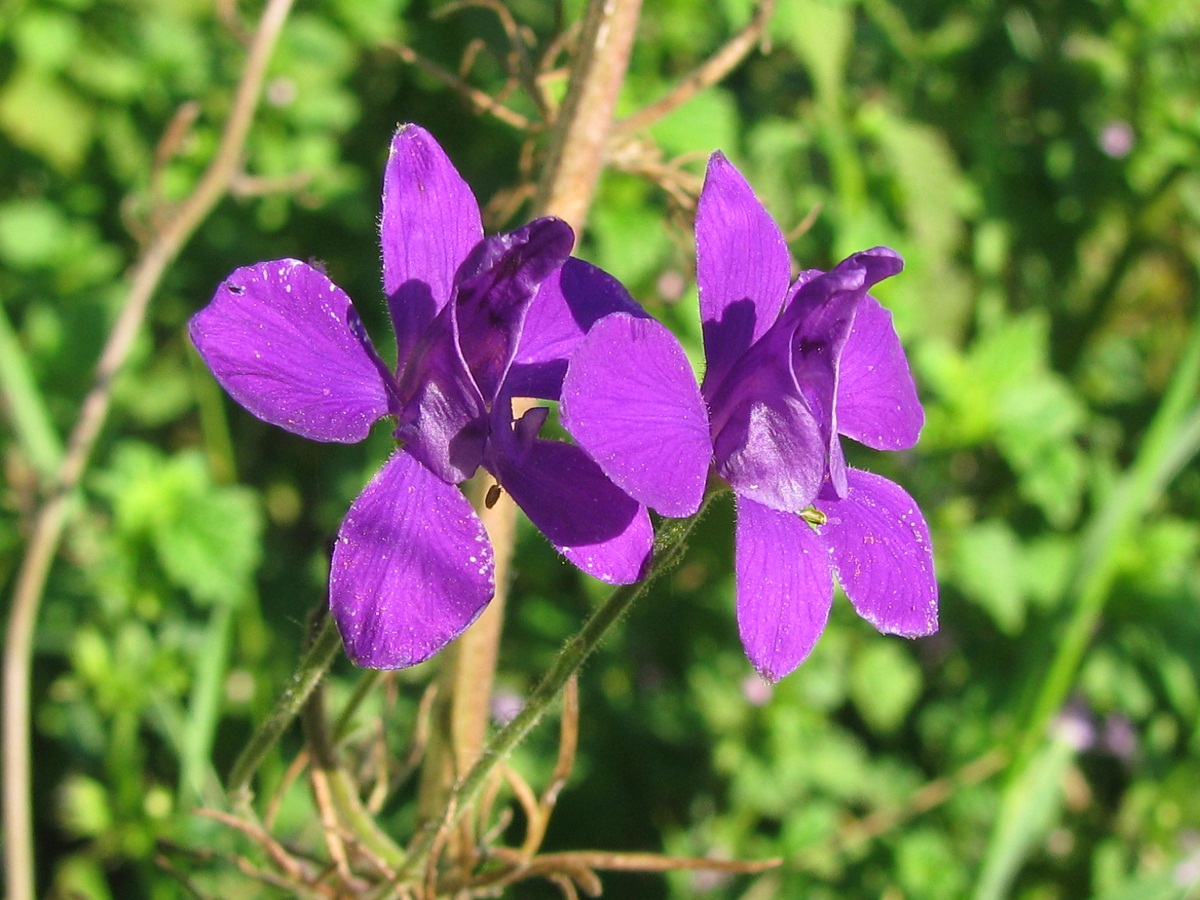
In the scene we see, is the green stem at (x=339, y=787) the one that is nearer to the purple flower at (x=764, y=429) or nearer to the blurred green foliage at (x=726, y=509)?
the purple flower at (x=764, y=429)

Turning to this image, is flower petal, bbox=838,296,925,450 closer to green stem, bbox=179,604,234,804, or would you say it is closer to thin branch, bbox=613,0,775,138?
thin branch, bbox=613,0,775,138

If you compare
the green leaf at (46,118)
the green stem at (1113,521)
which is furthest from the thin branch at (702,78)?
the green leaf at (46,118)

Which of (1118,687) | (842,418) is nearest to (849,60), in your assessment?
A: (1118,687)

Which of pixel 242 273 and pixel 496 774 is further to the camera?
pixel 496 774

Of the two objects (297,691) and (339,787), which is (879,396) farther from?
(339,787)

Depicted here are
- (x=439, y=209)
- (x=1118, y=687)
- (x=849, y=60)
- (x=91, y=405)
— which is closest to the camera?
(x=439, y=209)

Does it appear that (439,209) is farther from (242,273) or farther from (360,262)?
(360,262)
